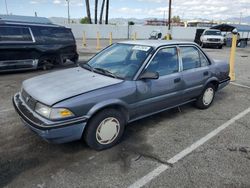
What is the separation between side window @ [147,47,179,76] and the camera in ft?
13.6

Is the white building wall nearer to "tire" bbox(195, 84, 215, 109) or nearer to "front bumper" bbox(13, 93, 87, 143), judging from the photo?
"tire" bbox(195, 84, 215, 109)

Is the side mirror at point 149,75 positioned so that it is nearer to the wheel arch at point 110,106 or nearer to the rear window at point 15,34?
the wheel arch at point 110,106

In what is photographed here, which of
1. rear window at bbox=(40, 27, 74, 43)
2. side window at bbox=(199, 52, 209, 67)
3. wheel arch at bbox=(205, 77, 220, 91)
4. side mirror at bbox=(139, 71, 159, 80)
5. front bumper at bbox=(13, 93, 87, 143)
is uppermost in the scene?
rear window at bbox=(40, 27, 74, 43)

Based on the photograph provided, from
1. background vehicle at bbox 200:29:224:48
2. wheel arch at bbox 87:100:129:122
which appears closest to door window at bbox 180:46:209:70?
wheel arch at bbox 87:100:129:122

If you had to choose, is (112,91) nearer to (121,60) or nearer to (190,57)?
(121,60)

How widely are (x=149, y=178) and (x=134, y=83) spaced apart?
144cm

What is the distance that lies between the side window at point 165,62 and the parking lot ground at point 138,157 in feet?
3.35

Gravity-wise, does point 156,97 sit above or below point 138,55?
below

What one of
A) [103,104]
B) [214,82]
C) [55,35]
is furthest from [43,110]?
[55,35]

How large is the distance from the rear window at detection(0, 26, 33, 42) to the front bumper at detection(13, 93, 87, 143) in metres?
5.92

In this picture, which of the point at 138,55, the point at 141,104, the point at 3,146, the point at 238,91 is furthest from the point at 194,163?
the point at 238,91

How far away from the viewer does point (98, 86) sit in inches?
137

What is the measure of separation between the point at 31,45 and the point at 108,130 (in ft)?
21.0

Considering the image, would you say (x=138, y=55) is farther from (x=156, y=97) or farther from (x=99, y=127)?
(x=99, y=127)
